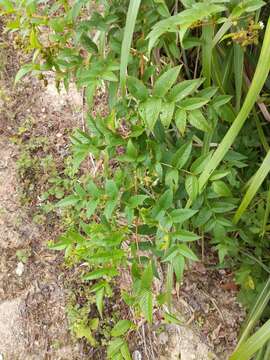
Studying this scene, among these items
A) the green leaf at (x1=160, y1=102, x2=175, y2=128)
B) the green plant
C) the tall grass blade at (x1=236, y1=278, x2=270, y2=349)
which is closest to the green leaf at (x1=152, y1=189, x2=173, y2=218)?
the green plant

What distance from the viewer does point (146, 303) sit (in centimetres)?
111

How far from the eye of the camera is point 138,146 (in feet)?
3.87

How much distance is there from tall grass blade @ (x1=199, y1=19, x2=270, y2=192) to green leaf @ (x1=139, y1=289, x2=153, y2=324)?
283 mm

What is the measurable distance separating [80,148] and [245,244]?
70 centimetres

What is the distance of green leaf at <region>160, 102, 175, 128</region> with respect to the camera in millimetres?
1022

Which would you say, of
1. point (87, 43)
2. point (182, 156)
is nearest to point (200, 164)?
point (182, 156)

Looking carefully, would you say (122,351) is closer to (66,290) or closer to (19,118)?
(66,290)

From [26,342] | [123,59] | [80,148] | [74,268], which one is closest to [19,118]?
[74,268]

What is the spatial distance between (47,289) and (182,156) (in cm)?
103

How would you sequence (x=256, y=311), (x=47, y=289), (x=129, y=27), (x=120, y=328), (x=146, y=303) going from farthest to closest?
(x=47, y=289), (x=256, y=311), (x=120, y=328), (x=146, y=303), (x=129, y=27)

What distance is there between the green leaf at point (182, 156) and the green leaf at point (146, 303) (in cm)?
31

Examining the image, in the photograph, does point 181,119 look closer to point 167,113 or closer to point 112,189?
point 167,113

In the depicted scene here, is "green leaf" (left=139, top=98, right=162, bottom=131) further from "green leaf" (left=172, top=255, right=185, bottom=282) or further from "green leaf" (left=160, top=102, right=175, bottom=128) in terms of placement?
"green leaf" (left=172, top=255, right=185, bottom=282)

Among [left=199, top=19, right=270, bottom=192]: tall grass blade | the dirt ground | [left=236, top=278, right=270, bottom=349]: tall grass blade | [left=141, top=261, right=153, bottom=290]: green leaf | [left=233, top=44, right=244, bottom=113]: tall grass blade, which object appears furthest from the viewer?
the dirt ground
